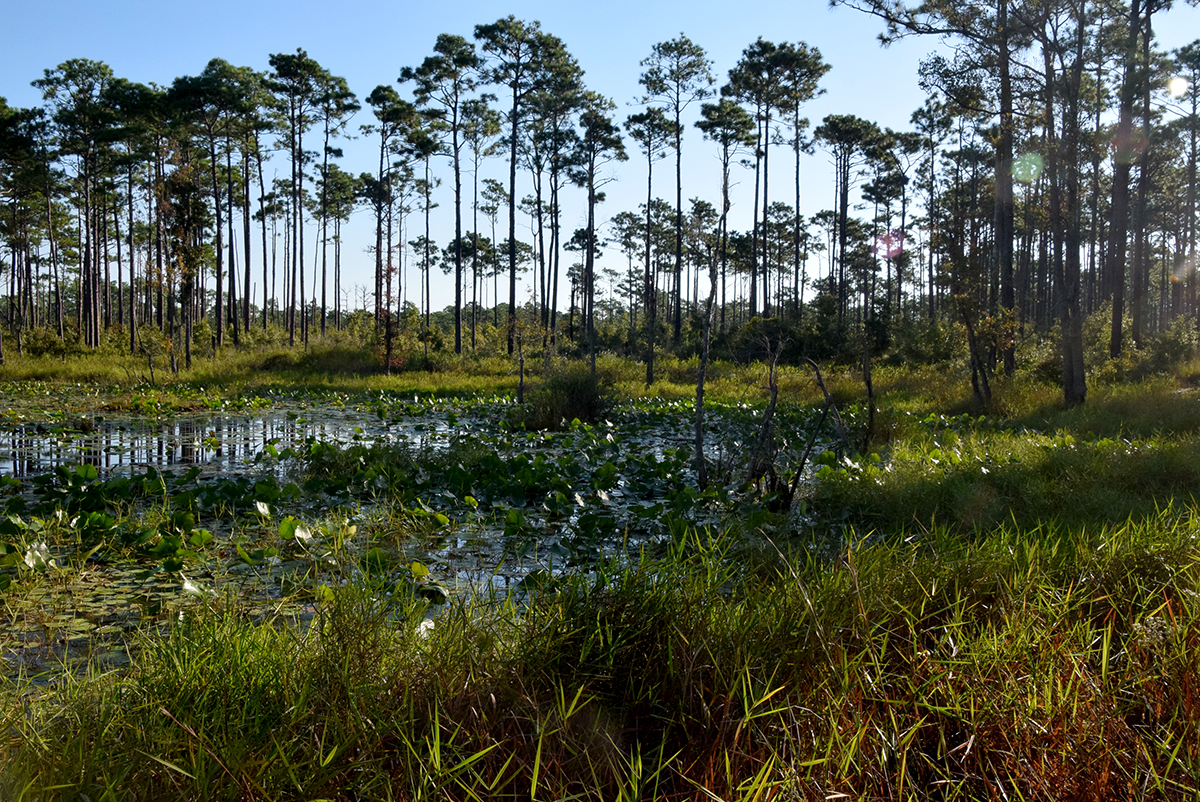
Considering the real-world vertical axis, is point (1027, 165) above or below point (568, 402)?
above

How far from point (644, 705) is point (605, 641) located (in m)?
0.24

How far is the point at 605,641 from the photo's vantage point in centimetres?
232

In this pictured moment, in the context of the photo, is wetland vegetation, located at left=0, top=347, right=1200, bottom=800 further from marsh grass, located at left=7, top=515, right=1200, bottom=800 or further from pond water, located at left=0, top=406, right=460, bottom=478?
pond water, located at left=0, top=406, right=460, bottom=478

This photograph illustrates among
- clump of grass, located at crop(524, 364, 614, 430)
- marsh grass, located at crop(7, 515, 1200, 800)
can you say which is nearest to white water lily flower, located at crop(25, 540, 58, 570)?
marsh grass, located at crop(7, 515, 1200, 800)

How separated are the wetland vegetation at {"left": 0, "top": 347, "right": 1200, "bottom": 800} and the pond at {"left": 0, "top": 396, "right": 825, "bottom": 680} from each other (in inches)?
1.2

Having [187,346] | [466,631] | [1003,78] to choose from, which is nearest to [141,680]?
[466,631]

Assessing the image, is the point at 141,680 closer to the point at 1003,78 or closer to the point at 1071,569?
the point at 1071,569

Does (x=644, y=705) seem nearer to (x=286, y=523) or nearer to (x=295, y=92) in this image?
(x=286, y=523)

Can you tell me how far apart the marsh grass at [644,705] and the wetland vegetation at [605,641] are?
0.01 metres

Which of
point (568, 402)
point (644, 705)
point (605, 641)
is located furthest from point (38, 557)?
point (568, 402)

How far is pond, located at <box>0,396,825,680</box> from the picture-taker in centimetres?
303

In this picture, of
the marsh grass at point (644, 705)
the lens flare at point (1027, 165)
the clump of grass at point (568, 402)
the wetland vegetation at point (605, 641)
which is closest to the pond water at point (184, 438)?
the clump of grass at point (568, 402)

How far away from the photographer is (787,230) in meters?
44.0

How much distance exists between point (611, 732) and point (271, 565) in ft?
8.05
